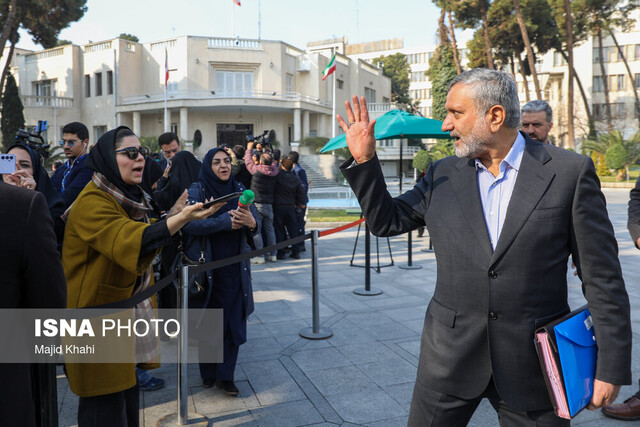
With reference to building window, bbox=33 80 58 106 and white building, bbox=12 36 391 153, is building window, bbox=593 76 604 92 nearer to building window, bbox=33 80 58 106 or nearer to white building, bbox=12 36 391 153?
white building, bbox=12 36 391 153

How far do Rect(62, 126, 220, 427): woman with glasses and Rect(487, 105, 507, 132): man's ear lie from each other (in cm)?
143

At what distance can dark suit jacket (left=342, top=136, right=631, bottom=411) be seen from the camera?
75.4 inches

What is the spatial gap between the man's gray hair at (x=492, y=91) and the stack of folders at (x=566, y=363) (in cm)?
84

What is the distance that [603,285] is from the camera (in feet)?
6.27

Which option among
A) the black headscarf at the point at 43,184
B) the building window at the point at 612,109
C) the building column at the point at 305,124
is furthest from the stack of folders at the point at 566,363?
the building window at the point at 612,109

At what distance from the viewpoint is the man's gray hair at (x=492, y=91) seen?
2057mm

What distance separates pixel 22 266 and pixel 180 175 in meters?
3.67

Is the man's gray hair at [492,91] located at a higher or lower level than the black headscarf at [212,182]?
higher

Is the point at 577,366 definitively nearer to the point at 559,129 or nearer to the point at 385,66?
the point at 559,129

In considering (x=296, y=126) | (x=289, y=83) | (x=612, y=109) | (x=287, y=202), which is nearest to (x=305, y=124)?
(x=296, y=126)

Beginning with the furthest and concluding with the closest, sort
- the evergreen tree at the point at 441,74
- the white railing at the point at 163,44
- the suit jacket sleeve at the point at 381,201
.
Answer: the evergreen tree at the point at 441,74 < the white railing at the point at 163,44 < the suit jacket sleeve at the point at 381,201

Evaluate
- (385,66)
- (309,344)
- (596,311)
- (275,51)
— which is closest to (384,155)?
(275,51)

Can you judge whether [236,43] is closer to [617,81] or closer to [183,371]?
[617,81]

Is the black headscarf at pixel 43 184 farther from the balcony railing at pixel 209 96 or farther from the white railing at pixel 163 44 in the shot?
the white railing at pixel 163 44
